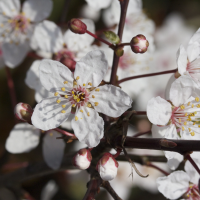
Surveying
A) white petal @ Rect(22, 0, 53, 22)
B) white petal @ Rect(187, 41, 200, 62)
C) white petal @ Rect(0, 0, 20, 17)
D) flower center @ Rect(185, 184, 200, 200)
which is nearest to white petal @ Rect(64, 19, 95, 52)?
white petal @ Rect(22, 0, 53, 22)

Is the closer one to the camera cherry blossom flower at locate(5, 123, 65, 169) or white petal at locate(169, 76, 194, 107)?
white petal at locate(169, 76, 194, 107)

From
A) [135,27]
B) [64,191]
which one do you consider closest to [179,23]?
[135,27]

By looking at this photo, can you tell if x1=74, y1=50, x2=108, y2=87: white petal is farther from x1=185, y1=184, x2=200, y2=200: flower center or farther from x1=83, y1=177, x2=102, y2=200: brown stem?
x1=185, y1=184, x2=200, y2=200: flower center

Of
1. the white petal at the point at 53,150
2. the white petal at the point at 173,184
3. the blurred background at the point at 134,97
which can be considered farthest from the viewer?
the blurred background at the point at 134,97

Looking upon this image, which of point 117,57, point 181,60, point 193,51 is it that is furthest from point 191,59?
point 117,57

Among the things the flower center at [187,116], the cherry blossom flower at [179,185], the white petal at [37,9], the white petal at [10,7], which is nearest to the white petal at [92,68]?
the flower center at [187,116]

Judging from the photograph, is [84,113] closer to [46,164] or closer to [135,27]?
[46,164]

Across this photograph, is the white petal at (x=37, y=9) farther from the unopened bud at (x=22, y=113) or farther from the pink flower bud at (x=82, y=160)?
the pink flower bud at (x=82, y=160)
